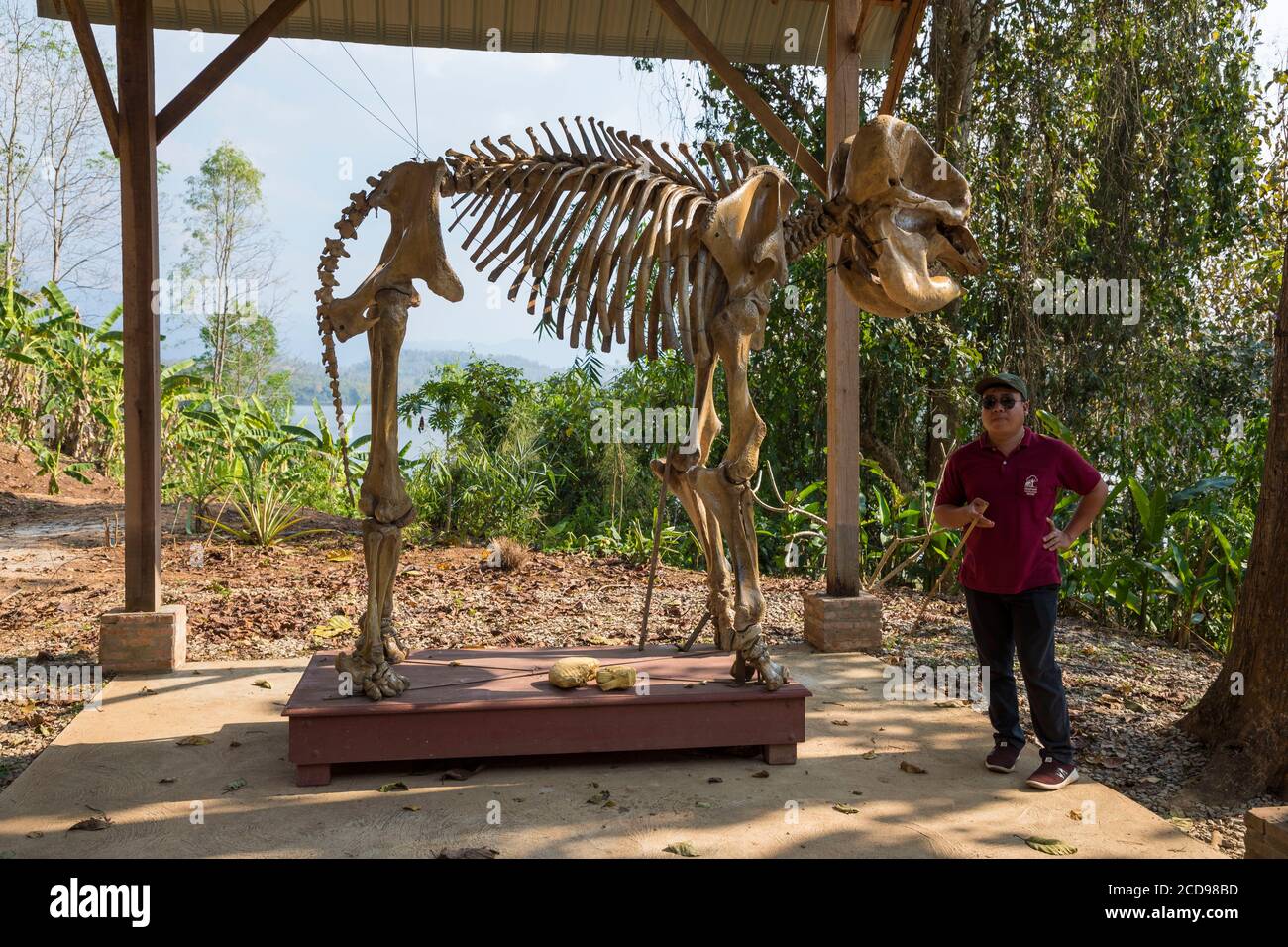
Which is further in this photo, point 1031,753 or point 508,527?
point 508,527

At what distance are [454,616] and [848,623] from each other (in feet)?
10.1

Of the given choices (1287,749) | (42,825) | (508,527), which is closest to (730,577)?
(1287,749)

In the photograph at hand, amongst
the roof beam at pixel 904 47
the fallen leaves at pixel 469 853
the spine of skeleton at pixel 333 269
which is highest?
the roof beam at pixel 904 47

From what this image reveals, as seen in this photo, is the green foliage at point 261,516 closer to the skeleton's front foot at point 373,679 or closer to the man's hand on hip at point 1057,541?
the skeleton's front foot at point 373,679

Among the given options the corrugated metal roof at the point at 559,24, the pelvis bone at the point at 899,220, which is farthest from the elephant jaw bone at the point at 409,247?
the corrugated metal roof at the point at 559,24

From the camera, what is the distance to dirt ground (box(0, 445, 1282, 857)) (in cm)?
481

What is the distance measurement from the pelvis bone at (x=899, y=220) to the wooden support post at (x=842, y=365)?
1.76 metres

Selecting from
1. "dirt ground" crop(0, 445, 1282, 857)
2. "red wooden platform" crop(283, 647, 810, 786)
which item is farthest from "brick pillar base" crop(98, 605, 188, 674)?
"red wooden platform" crop(283, 647, 810, 786)

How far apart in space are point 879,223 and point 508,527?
681cm

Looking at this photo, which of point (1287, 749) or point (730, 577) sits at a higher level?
point (730, 577)

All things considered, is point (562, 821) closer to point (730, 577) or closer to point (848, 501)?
point (730, 577)

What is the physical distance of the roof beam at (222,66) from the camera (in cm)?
587

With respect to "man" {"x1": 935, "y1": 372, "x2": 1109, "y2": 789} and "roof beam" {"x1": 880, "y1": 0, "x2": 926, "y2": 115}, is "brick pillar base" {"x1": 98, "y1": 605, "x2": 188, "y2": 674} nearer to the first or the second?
"man" {"x1": 935, "y1": 372, "x2": 1109, "y2": 789}
